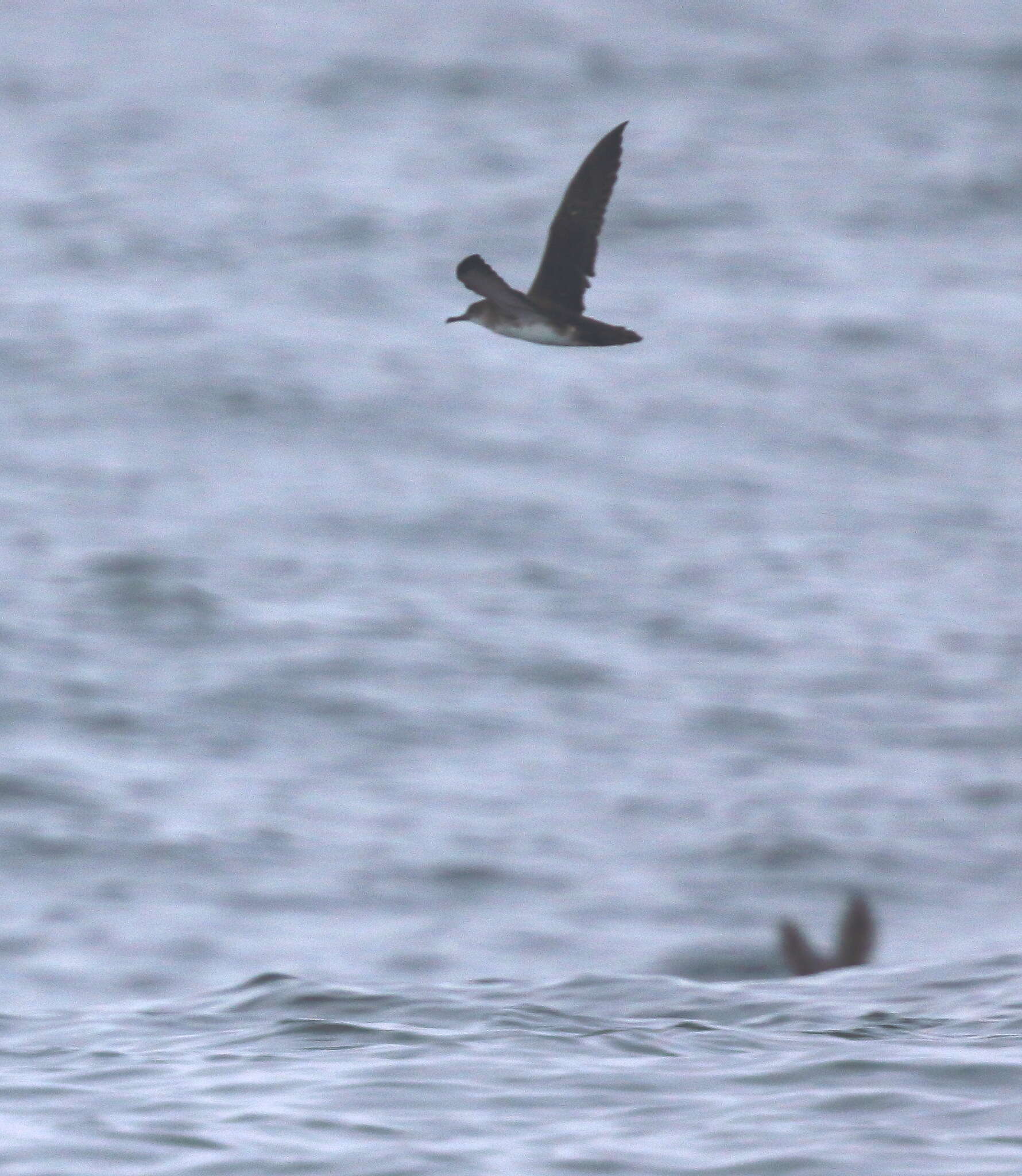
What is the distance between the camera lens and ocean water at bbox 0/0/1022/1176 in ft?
30.0

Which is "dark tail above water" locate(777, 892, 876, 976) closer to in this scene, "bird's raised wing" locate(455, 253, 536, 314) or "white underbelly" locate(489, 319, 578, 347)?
"white underbelly" locate(489, 319, 578, 347)

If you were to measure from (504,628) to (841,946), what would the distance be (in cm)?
1394

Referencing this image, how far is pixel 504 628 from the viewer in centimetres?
2628

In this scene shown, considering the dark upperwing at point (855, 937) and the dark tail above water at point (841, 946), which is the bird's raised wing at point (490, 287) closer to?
the dark tail above water at point (841, 946)

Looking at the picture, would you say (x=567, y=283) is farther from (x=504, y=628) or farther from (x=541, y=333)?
(x=504, y=628)

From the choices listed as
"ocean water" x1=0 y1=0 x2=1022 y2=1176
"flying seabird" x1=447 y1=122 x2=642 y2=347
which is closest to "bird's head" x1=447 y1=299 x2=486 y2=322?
"flying seabird" x1=447 y1=122 x2=642 y2=347

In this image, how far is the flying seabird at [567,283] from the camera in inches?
260

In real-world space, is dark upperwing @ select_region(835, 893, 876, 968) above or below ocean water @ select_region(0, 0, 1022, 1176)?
below

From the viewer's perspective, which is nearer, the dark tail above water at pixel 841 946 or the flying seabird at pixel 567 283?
the flying seabird at pixel 567 283

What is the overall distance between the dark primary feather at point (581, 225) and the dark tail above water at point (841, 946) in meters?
6.08

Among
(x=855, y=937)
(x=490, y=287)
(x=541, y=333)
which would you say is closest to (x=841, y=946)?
(x=855, y=937)

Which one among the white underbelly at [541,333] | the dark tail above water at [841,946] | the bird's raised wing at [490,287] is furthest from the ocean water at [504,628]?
the bird's raised wing at [490,287]

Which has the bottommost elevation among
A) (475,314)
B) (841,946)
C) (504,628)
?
(841,946)

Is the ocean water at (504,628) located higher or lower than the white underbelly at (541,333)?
higher
